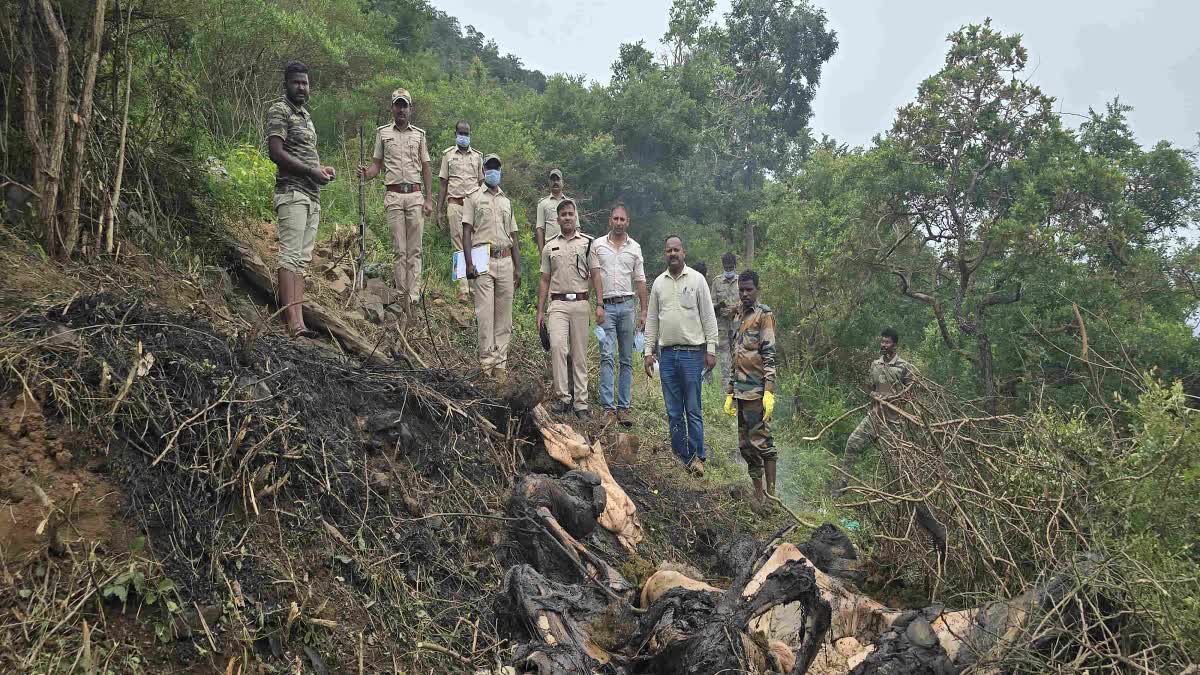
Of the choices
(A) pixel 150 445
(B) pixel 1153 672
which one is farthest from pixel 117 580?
(B) pixel 1153 672

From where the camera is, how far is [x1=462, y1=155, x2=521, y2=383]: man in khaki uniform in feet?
24.3

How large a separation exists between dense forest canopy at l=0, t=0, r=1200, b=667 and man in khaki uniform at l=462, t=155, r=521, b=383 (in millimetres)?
2060

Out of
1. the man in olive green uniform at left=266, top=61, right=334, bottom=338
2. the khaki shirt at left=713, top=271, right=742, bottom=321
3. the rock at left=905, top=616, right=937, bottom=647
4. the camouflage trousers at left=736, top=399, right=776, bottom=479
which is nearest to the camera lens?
the rock at left=905, top=616, right=937, bottom=647

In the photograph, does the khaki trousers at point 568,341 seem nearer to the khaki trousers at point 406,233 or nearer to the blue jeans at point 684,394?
the blue jeans at point 684,394

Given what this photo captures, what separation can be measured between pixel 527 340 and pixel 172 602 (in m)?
6.78

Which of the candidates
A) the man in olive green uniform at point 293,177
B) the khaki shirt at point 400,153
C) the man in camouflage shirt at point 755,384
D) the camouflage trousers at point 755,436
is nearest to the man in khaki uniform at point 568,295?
the man in camouflage shirt at point 755,384

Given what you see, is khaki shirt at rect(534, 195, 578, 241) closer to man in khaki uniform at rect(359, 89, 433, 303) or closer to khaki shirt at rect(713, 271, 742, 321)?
man in khaki uniform at rect(359, 89, 433, 303)

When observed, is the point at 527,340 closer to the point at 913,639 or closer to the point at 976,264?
the point at 913,639

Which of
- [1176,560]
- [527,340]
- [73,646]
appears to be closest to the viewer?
[73,646]

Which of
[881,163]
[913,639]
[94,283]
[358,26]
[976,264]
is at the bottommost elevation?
[913,639]

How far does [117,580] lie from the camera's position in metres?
3.17

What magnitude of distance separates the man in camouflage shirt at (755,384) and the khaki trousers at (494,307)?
2.06 meters

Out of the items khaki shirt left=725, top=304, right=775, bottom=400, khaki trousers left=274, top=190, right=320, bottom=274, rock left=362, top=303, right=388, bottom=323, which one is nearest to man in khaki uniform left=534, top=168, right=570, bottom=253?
Answer: rock left=362, top=303, right=388, bottom=323

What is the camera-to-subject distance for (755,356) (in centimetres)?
695
